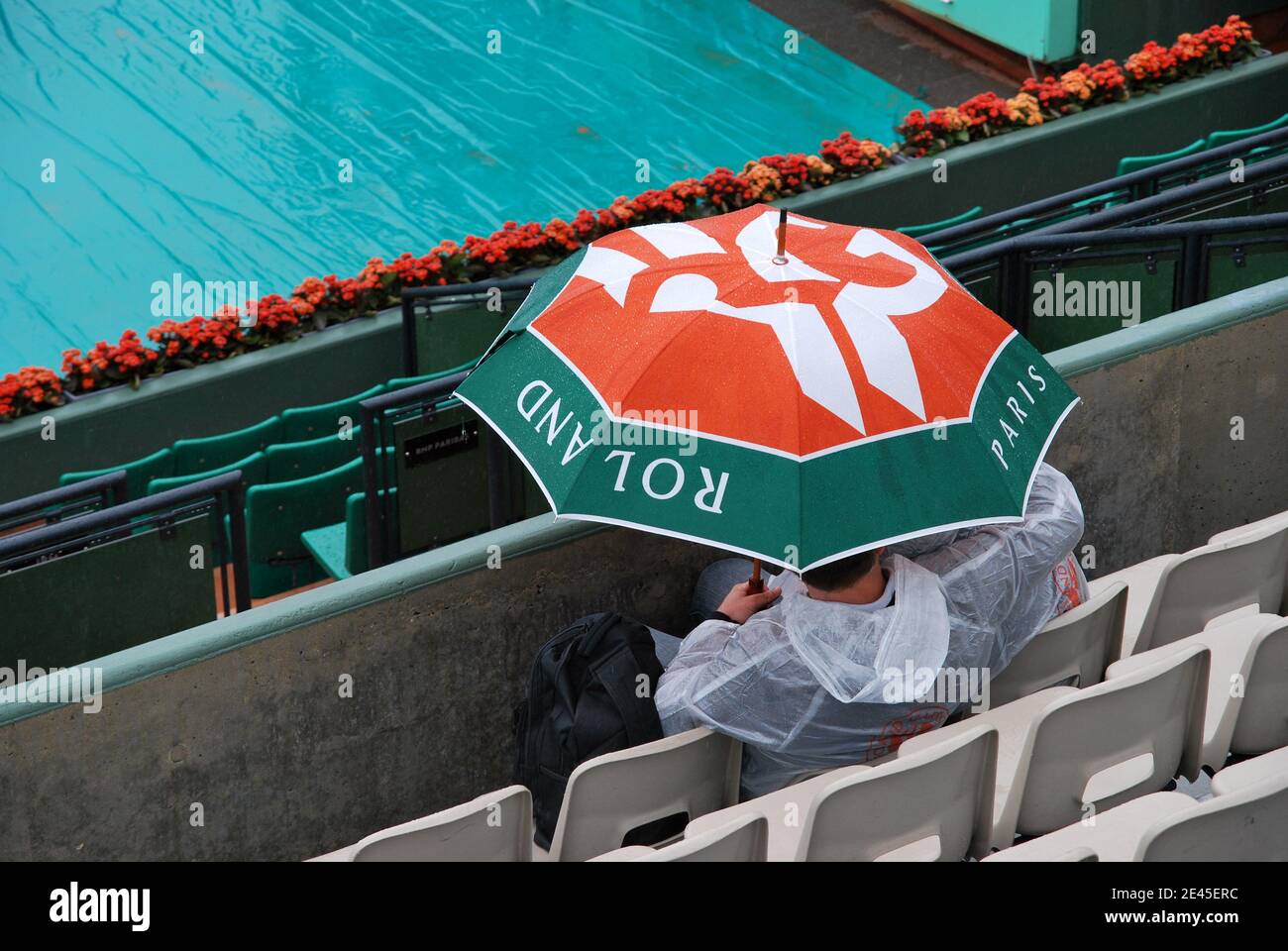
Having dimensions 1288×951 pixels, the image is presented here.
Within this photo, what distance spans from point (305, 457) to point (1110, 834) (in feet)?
14.7

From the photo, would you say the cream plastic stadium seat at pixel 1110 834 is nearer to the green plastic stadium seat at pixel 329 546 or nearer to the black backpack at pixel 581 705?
the black backpack at pixel 581 705

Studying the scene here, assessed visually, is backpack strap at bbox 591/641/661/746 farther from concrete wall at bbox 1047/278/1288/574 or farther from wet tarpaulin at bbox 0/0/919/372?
wet tarpaulin at bbox 0/0/919/372

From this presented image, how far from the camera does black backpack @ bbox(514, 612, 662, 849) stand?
3.77m

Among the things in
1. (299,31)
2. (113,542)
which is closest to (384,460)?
(113,542)

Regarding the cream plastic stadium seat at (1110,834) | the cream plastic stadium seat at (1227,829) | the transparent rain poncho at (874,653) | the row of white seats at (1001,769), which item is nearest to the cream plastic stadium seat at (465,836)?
the row of white seats at (1001,769)

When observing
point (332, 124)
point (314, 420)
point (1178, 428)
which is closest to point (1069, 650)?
point (1178, 428)

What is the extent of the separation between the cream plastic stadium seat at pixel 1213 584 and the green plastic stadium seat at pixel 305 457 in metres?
3.67

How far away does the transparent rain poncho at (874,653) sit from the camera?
3.62 m

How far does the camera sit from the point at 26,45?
40.2 feet

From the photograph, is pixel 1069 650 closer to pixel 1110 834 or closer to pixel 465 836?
pixel 1110 834
